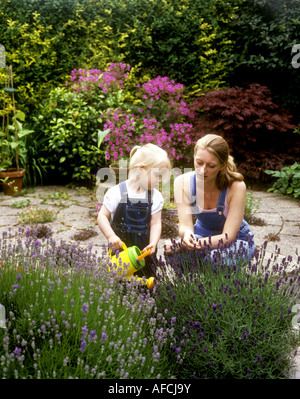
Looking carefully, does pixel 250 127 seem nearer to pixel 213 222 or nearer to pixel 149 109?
pixel 149 109

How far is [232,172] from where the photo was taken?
9.07 ft

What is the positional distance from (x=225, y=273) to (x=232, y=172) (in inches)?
30.4

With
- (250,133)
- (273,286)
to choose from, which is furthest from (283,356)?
(250,133)

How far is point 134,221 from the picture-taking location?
10.1 ft

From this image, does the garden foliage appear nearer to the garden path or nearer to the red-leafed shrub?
the red-leafed shrub

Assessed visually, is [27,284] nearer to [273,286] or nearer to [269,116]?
[273,286]

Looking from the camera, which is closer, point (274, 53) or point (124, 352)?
point (124, 352)

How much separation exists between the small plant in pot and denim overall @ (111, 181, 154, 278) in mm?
3306

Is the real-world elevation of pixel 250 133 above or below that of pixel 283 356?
above

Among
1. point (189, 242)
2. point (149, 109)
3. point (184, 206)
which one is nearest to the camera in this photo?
point (189, 242)

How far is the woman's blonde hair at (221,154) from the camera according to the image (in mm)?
2598

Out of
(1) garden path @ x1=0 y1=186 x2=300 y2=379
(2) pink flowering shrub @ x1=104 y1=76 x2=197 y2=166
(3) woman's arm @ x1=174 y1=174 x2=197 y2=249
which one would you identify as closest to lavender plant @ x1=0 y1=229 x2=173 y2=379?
(3) woman's arm @ x1=174 y1=174 x2=197 y2=249

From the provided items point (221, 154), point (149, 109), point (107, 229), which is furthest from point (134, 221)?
point (149, 109)

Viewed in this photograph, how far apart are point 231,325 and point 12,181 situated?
4819mm
